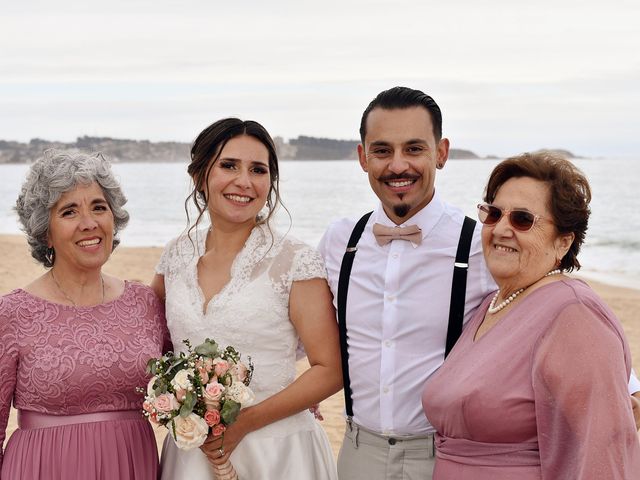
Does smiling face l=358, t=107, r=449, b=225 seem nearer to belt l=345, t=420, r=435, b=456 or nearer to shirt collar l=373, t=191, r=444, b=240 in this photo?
shirt collar l=373, t=191, r=444, b=240

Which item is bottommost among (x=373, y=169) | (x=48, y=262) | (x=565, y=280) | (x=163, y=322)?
(x=163, y=322)

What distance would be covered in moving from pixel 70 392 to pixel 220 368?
85 cm

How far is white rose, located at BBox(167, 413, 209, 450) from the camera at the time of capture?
3.37 m

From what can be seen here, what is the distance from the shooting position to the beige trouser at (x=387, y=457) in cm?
376

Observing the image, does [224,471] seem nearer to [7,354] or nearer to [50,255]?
[7,354]

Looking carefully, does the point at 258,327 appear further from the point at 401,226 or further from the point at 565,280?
the point at 565,280

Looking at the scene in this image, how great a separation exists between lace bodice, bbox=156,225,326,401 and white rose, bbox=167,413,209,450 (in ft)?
1.92

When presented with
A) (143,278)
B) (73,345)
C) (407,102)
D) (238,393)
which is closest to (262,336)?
(238,393)

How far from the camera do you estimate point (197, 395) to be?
3.39 metres

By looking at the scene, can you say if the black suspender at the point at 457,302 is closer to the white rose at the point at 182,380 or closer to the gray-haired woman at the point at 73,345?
the white rose at the point at 182,380

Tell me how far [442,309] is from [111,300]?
1685 mm

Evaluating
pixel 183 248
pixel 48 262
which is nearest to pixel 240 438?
pixel 183 248

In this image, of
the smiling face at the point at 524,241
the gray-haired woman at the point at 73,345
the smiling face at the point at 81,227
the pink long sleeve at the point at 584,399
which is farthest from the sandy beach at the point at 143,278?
the pink long sleeve at the point at 584,399

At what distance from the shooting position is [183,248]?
430 centimetres
